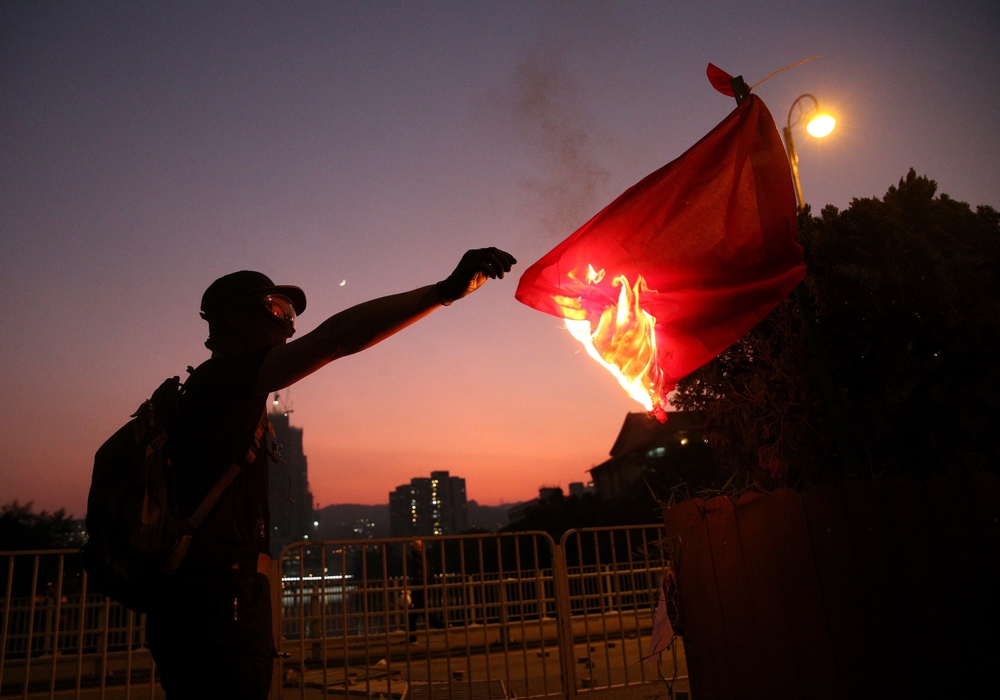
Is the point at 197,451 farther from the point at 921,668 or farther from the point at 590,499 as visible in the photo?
the point at 590,499

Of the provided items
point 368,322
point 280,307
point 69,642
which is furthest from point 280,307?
point 69,642

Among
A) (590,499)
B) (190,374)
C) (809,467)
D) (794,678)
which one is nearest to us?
(190,374)

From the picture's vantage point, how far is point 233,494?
247 cm

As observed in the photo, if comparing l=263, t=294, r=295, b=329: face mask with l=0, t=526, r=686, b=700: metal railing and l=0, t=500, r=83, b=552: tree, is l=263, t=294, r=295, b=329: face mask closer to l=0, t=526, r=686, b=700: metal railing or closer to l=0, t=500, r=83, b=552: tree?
l=0, t=526, r=686, b=700: metal railing

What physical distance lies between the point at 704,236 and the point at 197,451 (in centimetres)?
355

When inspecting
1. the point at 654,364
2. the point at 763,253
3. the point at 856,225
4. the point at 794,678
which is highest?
the point at 856,225

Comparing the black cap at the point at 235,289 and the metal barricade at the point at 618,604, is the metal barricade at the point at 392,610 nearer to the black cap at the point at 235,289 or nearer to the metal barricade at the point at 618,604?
the metal barricade at the point at 618,604

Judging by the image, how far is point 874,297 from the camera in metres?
6.91

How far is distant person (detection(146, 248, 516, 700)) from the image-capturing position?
7.47 ft

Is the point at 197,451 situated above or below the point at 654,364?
below

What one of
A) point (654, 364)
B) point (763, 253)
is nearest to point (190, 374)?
point (654, 364)

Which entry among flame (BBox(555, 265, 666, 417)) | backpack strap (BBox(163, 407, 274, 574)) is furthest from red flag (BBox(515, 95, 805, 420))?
backpack strap (BBox(163, 407, 274, 574))

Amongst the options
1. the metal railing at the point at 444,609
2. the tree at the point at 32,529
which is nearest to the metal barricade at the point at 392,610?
the metal railing at the point at 444,609

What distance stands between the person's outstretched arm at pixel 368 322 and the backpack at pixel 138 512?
397mm
